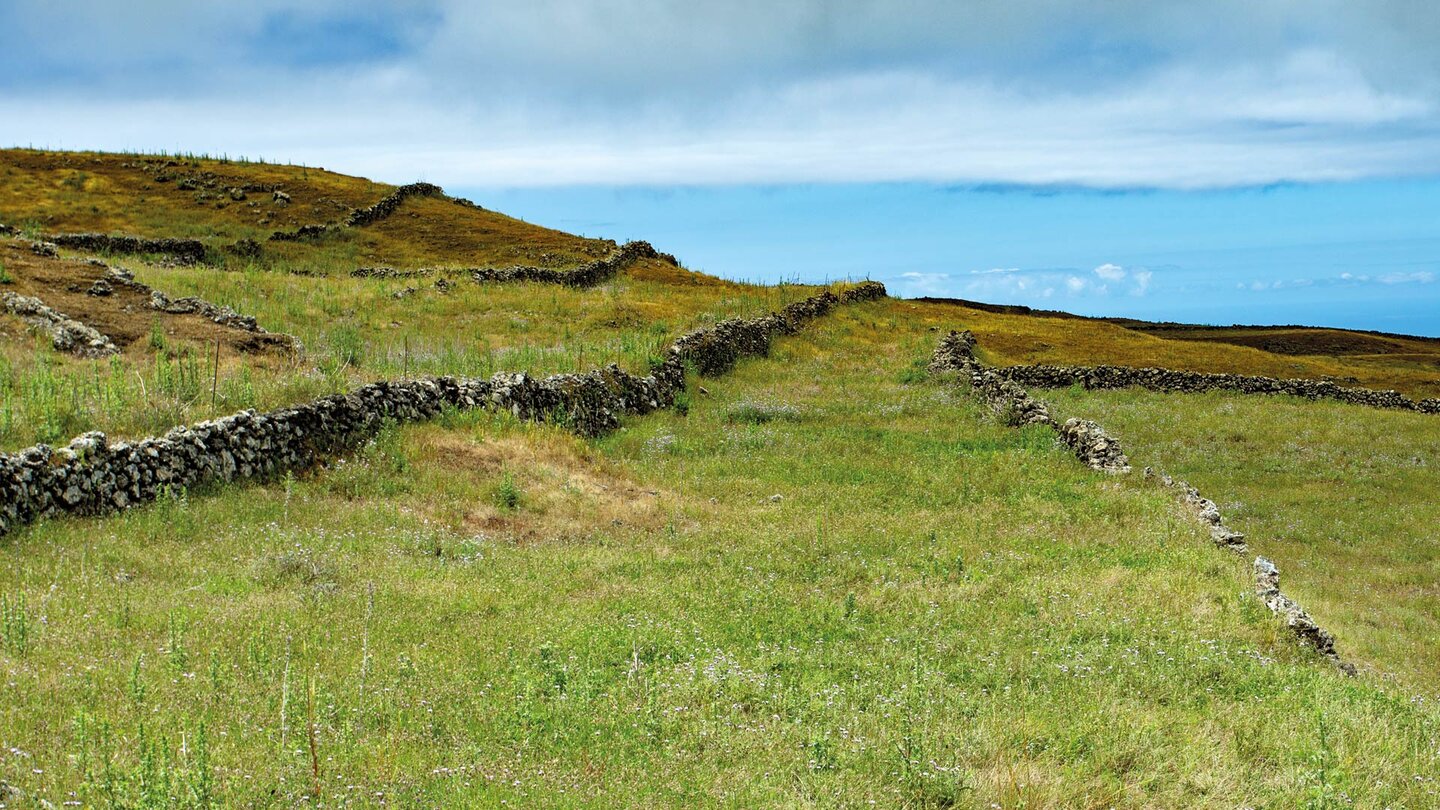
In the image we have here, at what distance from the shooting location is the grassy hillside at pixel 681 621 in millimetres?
6730

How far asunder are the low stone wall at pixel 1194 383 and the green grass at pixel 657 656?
24.3m

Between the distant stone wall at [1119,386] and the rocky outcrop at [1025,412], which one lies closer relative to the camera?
the distant stone wall at [1119,386]

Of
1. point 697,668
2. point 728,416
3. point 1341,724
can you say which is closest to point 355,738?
point 697,668

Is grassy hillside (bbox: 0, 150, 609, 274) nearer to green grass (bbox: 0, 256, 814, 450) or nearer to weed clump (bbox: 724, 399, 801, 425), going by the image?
green grass (bbox: 0, 256, 814, 450)

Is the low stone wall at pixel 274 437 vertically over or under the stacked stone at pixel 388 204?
under

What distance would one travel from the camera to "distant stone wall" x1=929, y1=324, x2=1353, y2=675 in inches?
465

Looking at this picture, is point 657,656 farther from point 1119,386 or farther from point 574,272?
point 574,272

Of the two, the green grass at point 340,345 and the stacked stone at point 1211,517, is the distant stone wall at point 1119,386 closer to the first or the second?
the stacked stone at point 1211,517

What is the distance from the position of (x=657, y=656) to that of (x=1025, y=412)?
57.9ft

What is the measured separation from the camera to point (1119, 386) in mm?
40031

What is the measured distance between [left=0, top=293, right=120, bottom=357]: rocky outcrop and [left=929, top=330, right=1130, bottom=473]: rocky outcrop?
20022mm

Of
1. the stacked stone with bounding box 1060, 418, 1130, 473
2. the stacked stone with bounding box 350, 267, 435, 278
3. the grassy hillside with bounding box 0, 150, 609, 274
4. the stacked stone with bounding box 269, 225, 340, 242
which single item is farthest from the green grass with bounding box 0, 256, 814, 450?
the stacked stone with bounding box 269, 225, 340, 242

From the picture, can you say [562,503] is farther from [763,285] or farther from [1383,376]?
[1383,376]

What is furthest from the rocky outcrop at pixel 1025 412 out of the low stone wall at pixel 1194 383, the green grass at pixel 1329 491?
the low stone wall at pixel 1194 383
